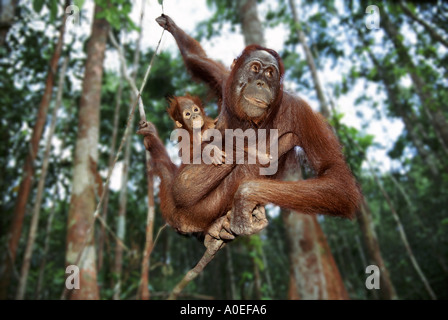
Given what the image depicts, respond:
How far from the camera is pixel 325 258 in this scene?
6422 mm

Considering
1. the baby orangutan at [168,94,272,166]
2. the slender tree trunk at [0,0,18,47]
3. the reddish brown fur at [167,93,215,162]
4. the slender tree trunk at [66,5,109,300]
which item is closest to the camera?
the slender tree trunk at [0,0,18,47]

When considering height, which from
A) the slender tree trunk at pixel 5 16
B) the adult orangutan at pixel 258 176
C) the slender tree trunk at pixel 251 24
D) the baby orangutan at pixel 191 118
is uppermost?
the slender tree trunk at pixel 251 24

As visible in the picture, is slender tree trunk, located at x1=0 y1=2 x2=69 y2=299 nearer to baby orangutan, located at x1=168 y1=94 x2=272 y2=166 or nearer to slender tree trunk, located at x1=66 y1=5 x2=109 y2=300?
slender tree trunk, located at x1=66 y1=5 x2=109 y2=300

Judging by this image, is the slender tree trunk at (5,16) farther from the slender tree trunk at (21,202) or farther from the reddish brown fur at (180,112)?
the slender tree trunk at (21,202)

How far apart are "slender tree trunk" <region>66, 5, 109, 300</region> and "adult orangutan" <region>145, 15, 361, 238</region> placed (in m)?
2.43

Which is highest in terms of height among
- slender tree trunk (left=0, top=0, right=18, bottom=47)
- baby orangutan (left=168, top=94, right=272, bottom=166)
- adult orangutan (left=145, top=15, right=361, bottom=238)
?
slender tree trunk (left=0, top=0, right=18, bottom=47)

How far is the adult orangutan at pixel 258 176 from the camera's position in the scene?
5.73 ft

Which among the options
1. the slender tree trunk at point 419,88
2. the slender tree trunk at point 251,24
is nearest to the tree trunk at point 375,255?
the slender tree trunk at point 419,88

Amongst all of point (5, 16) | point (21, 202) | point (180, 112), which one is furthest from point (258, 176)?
point (21, 202)

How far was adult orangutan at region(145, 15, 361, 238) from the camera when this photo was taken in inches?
68.7

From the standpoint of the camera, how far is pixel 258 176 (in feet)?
6.58

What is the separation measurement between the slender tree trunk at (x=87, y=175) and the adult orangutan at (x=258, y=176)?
7.96 feet

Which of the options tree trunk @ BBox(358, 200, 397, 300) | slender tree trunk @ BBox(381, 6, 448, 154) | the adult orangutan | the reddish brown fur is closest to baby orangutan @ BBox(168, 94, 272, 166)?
the reddish brown fur

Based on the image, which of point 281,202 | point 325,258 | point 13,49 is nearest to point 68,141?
point 13,49
